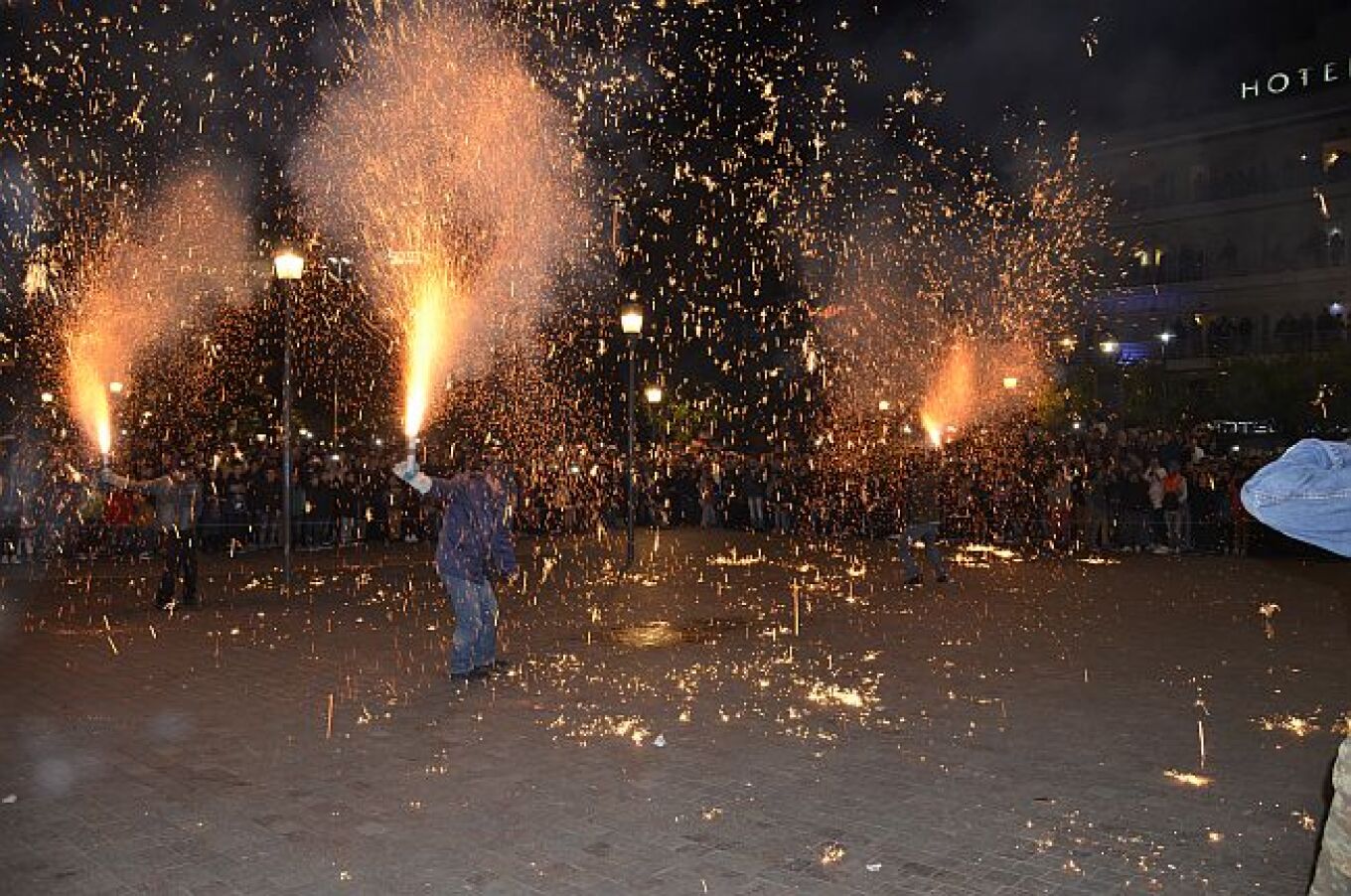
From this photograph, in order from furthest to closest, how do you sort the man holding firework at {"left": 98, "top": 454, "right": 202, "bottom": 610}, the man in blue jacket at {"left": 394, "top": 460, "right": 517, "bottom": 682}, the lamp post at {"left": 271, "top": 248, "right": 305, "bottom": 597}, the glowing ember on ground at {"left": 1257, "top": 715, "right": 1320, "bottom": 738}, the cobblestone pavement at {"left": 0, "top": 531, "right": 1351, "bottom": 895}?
the lamp post at {"left": 271, "top": 248, "right": 305, "bottom": 597} → the man holding firework at {"left": 98, "top": 454, "right": 202, "bottom": 610} → the man in blue jacket at {"left": 394, "top": 460, "right": 517, "bottom": 682} → the glowing ember on ground at {"left": 1257, "top": 715, "right": 1320, "bottom": 738} → the cobblestone pavement at {"left": 0, "top": 531, "right": 1351, "bottom": 895}

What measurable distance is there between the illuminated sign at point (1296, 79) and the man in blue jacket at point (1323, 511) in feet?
177

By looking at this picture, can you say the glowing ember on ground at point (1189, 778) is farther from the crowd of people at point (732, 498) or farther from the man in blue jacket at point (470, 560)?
the crowd of people at point (732, 498)

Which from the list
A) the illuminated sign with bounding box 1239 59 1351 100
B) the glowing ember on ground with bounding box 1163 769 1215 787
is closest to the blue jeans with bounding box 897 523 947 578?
the glowing ember on ground with bounding box 1163 769 1215 787

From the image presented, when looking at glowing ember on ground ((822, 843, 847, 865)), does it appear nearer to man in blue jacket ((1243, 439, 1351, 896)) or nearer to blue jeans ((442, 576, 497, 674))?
man in blue jacket ((1243, 439, 1351, 896))

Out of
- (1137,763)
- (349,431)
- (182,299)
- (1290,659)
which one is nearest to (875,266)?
(349,431)

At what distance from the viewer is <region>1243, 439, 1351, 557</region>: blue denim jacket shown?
9.11ft

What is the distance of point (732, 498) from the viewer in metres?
27.5

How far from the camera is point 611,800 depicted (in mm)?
5883

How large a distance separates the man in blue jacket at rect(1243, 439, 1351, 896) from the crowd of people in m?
13.0

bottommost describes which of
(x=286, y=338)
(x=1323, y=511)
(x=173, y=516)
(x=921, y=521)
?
(x=921, y=521)

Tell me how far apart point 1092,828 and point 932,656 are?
4.47 m

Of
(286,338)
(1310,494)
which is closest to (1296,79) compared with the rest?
(286,338)

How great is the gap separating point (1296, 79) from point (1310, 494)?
2194 inches

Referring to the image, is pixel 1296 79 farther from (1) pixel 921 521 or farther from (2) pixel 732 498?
(1) pixel 921 521
